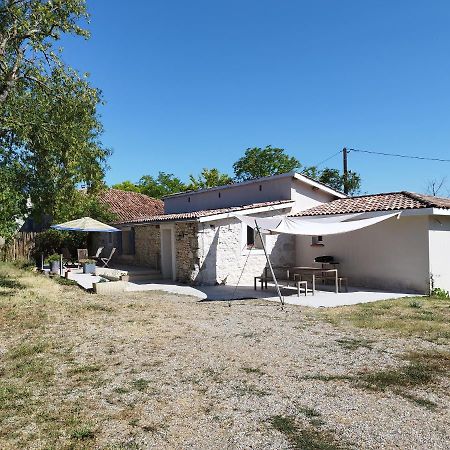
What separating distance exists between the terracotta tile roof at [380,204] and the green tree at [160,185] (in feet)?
108

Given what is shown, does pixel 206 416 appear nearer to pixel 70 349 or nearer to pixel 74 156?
pixel 70 349

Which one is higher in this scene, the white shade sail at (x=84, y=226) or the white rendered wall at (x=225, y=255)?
the white shade sail at (x=84, y=226)

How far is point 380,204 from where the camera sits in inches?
568

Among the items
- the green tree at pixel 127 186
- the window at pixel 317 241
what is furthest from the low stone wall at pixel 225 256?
the green tree at pixel 127 186

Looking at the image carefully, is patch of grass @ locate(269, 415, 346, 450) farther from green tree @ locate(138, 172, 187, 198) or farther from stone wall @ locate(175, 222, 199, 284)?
green tree @ locate(138, 172, 187, 198)

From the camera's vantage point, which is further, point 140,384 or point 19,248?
point 19,248

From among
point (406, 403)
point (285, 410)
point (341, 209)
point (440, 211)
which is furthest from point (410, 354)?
point (341, 209)

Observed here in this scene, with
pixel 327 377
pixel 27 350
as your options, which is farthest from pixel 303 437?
pixel 27 350

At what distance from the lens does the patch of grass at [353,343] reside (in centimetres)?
685

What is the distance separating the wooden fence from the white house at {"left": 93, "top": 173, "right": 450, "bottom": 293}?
23.9 feet

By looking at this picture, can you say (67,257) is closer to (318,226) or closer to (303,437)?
(318,226)

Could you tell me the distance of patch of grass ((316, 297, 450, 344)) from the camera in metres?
7.91

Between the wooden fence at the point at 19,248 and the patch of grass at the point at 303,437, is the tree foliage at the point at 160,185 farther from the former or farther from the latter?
the patch of grass at the point at 303,437

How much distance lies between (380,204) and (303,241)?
3505 millimetres
